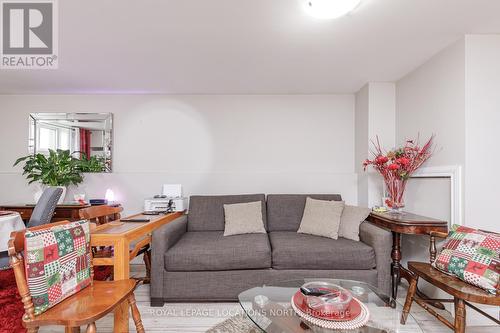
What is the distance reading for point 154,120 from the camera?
347 centimetres

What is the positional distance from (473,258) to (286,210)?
1697 mm

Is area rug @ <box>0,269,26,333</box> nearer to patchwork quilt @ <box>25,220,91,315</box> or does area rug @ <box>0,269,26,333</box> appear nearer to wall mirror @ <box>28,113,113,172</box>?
patchwork quilt @ <box>25,220,91,315</box>

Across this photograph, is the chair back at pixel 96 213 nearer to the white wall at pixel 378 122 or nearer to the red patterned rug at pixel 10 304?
the red patterned rug at pixel 10 304

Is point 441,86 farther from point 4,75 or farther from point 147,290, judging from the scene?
point 4,75

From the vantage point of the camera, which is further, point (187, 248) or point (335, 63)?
point (335, 63)

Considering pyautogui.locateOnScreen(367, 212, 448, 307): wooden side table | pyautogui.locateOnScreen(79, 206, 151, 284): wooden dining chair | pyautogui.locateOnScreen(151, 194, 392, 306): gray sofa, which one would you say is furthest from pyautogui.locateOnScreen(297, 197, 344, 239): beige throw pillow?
pyautogui.locateOnScreen(79, 206, 151, 284): wooden dining chair

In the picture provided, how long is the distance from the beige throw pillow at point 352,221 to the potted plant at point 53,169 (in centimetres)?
339

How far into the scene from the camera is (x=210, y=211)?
294 cm

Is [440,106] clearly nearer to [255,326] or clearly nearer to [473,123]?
[473,123]

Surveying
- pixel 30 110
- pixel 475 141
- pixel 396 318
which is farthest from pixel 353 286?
pixel 30 110

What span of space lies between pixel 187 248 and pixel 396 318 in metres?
1.64

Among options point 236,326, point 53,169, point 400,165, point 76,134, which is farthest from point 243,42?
point 53,169

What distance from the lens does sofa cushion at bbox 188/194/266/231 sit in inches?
114

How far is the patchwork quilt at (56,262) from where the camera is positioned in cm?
122
